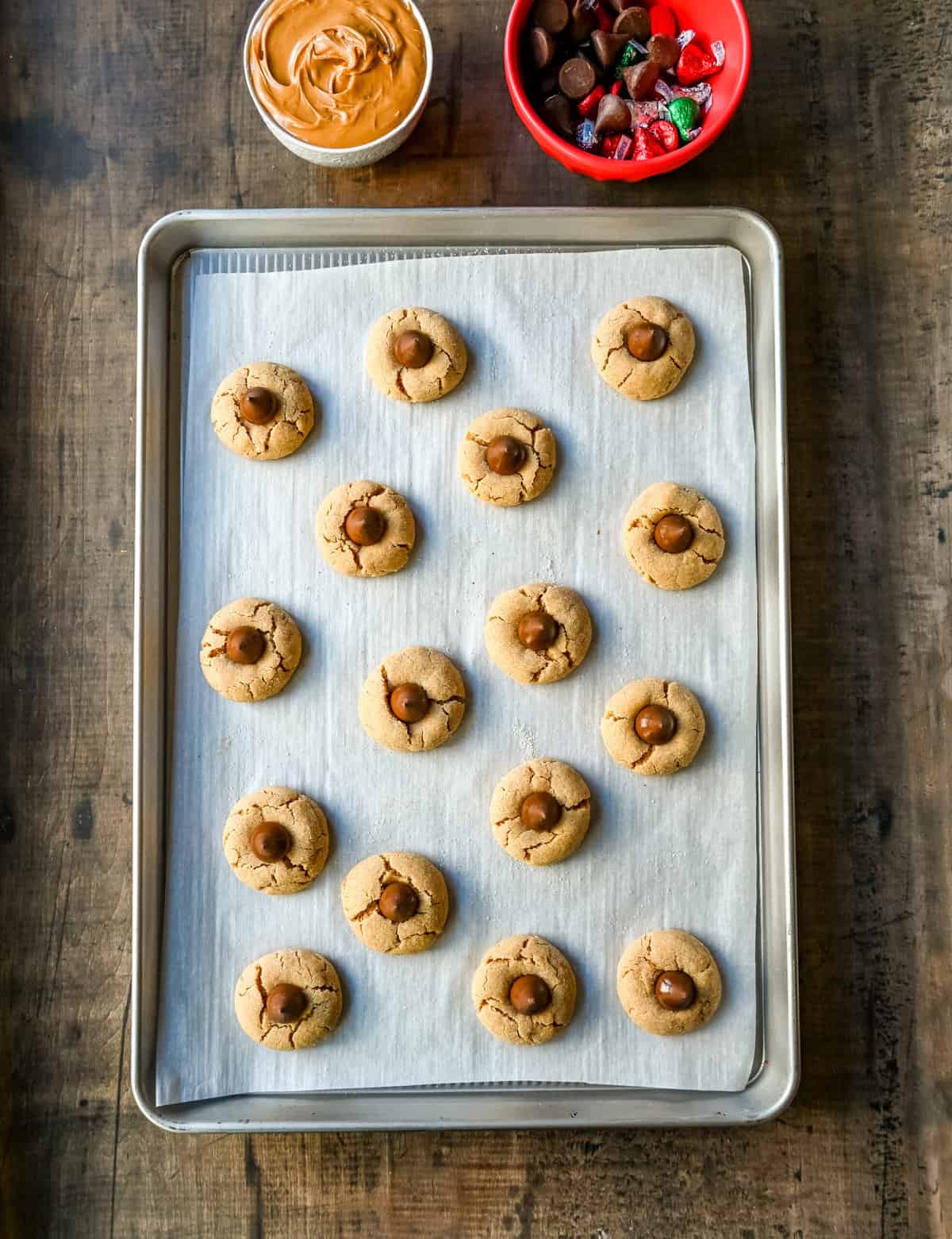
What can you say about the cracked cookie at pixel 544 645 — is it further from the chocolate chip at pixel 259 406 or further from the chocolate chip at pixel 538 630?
the chocolate chip at pixel 259 406

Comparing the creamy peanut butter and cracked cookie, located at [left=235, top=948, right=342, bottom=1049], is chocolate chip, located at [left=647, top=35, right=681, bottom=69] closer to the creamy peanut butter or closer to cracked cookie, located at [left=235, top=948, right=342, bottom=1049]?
the creamy peanut butter

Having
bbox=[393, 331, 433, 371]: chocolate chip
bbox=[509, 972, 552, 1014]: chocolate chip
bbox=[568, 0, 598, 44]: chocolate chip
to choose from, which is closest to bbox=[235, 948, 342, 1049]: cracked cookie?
bbox=[509, 972, 552, 1014]: chocolate chip

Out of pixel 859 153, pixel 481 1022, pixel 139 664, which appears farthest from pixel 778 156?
pixel 481 1022

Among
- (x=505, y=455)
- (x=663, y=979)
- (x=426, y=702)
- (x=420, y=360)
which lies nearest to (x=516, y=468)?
(x=505, y=455)

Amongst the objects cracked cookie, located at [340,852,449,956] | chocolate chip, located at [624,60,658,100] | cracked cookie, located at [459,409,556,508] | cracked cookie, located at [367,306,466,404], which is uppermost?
chocolate chip, located at [624,60,658,100]

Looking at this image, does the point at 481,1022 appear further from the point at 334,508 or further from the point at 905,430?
the point at 905,430

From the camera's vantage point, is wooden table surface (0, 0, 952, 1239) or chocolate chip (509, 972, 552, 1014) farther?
wooden table surface (0, 0, 952, 1239)

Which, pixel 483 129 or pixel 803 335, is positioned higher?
pixel 483 129
